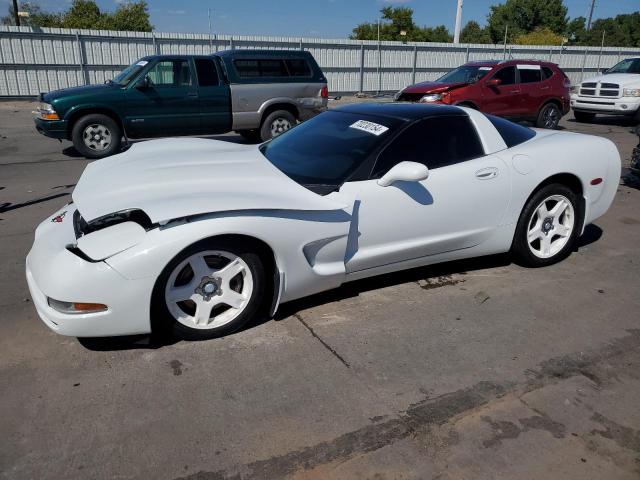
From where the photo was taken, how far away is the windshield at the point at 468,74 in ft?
41.0

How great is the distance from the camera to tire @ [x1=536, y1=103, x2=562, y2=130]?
43.1ft

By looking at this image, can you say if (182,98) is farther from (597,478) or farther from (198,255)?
(597,478)

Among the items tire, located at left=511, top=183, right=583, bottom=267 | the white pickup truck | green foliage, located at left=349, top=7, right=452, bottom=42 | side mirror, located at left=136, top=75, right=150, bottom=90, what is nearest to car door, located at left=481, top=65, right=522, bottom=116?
the white pickup truck

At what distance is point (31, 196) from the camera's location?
6906 millimetres

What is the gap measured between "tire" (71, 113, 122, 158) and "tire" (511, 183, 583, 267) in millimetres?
7401

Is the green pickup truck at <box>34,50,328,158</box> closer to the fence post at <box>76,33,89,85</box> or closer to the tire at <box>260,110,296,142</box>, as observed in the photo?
the tire at <box>260,110,296,142</box>

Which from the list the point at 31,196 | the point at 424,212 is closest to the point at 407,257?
the point at 424,212

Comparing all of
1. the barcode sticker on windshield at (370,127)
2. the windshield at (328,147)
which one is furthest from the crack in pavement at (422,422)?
the barcode sticker on windshield at (370,127)

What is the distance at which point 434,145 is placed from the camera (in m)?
4.08

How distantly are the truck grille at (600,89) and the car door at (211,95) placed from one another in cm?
1045

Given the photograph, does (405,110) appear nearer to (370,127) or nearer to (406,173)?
(370,127)

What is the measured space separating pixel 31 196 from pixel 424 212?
5.37m

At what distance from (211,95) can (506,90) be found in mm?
6786

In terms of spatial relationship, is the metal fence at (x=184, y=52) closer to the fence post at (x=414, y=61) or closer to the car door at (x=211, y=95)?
the fence post at (x=414, y=61)
